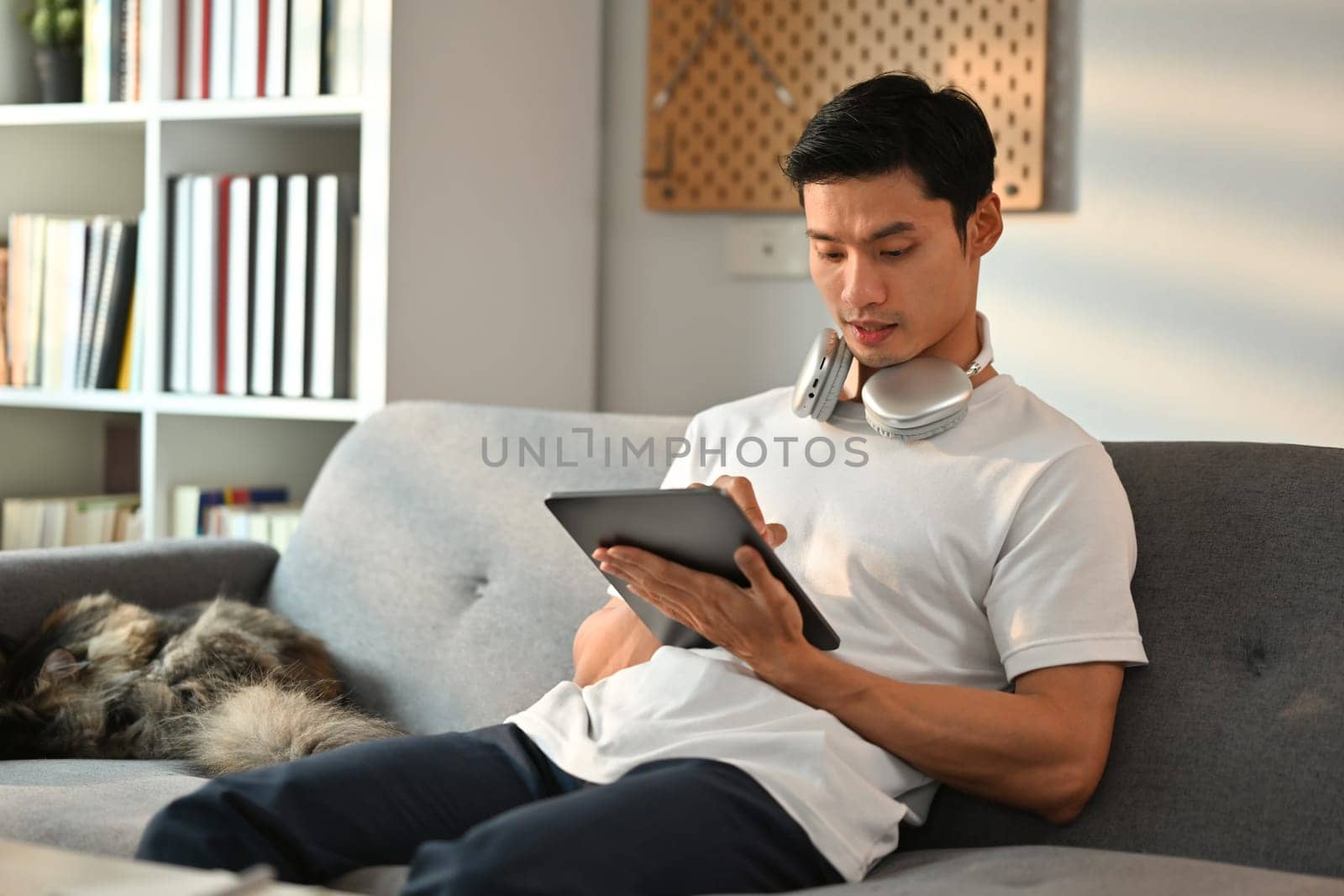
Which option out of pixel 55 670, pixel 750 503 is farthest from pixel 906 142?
pixel 55 670

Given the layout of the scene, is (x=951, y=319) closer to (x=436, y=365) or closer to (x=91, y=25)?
(x=436, y=365)

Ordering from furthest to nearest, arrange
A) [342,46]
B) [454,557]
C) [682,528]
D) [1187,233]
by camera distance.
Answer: [342,46]
[1187,233]
[454,557]
[682,528]

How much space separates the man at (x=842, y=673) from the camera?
112 centimetres

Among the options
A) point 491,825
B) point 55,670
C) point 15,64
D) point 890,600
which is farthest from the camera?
point 15,64

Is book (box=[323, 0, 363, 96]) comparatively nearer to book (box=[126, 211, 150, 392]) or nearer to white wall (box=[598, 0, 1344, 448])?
book (box=[126, 211, 150, 392])

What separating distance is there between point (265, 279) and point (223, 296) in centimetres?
9

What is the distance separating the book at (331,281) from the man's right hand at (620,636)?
963 millimetres

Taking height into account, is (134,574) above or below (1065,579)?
below

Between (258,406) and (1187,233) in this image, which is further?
(258,406)

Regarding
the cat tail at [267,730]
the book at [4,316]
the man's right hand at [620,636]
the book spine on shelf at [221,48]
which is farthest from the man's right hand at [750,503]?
the book at [4,316]

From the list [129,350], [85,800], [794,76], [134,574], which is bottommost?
[85,800]

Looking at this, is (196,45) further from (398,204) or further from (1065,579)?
(1065,579)

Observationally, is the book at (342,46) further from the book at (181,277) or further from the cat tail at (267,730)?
the cat tail at (267,730)

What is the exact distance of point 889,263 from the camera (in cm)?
136
